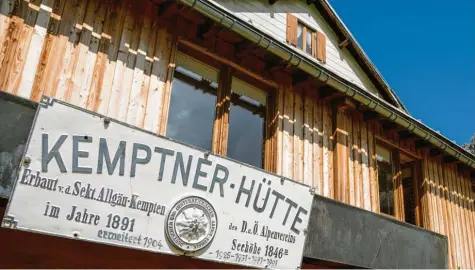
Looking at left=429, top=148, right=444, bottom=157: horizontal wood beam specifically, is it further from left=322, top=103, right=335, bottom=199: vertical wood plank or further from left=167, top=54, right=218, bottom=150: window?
left=167, top=54, right=218, bottom=150: window

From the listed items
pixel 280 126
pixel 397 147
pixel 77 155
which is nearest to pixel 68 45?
pixel 77 155

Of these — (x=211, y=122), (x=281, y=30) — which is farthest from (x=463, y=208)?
(x=211, y=122)

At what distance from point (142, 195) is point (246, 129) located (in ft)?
8.85

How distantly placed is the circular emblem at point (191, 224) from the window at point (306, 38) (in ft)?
17.9

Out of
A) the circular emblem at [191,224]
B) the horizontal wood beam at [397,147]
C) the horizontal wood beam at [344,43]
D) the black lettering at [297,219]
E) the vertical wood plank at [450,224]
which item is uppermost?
the horizontal wood beam at [344,43]

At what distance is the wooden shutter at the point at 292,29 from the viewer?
29.5 feet

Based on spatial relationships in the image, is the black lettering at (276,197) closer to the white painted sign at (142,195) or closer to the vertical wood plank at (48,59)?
the white painted sign at (142,195)

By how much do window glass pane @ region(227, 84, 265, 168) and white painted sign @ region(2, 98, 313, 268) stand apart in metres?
1.20

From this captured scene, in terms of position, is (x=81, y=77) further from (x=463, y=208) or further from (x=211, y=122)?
(x=463, y=208)

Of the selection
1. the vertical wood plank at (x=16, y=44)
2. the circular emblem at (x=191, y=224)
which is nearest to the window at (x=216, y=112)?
the circular emblem at (x=191, y=224)

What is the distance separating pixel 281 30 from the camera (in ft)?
29.2

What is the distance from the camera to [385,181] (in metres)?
8.33

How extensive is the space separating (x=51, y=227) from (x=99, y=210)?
1.40ft

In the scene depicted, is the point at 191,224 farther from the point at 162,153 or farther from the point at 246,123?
the point at 246,123
